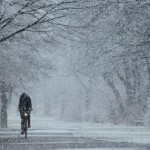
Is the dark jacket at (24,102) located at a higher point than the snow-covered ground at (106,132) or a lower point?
higher

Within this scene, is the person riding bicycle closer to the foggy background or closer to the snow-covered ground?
the snow-covered ground

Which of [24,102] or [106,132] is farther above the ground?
[24,102]

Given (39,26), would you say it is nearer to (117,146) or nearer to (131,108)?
(117,146)

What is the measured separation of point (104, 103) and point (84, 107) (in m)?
8.30

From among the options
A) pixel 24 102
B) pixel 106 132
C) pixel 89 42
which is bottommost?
pixel 106 132

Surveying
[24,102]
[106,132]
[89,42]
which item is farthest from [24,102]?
[89,42]

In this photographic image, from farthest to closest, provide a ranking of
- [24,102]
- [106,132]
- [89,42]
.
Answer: [106,132], [24,102], [89,42]

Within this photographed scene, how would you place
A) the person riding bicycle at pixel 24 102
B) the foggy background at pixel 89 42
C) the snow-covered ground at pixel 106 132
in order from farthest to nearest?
the person riding bicycle at pixel 24 102, the snow-covered ground at pixel 106 132, the foggy background at pixel 89 42

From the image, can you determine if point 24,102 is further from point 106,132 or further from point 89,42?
point 89,42

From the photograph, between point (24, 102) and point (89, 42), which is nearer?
point (89, 42)

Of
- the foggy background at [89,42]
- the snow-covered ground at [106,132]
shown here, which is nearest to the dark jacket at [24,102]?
the snow-covered ground at [106,132]

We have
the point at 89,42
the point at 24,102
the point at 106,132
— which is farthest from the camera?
the point at 106,132

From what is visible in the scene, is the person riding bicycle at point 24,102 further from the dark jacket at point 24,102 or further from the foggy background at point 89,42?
the foggy background at point 89,42

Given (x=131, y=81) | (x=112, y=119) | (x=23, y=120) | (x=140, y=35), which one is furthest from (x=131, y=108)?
(x=140, y=35)
